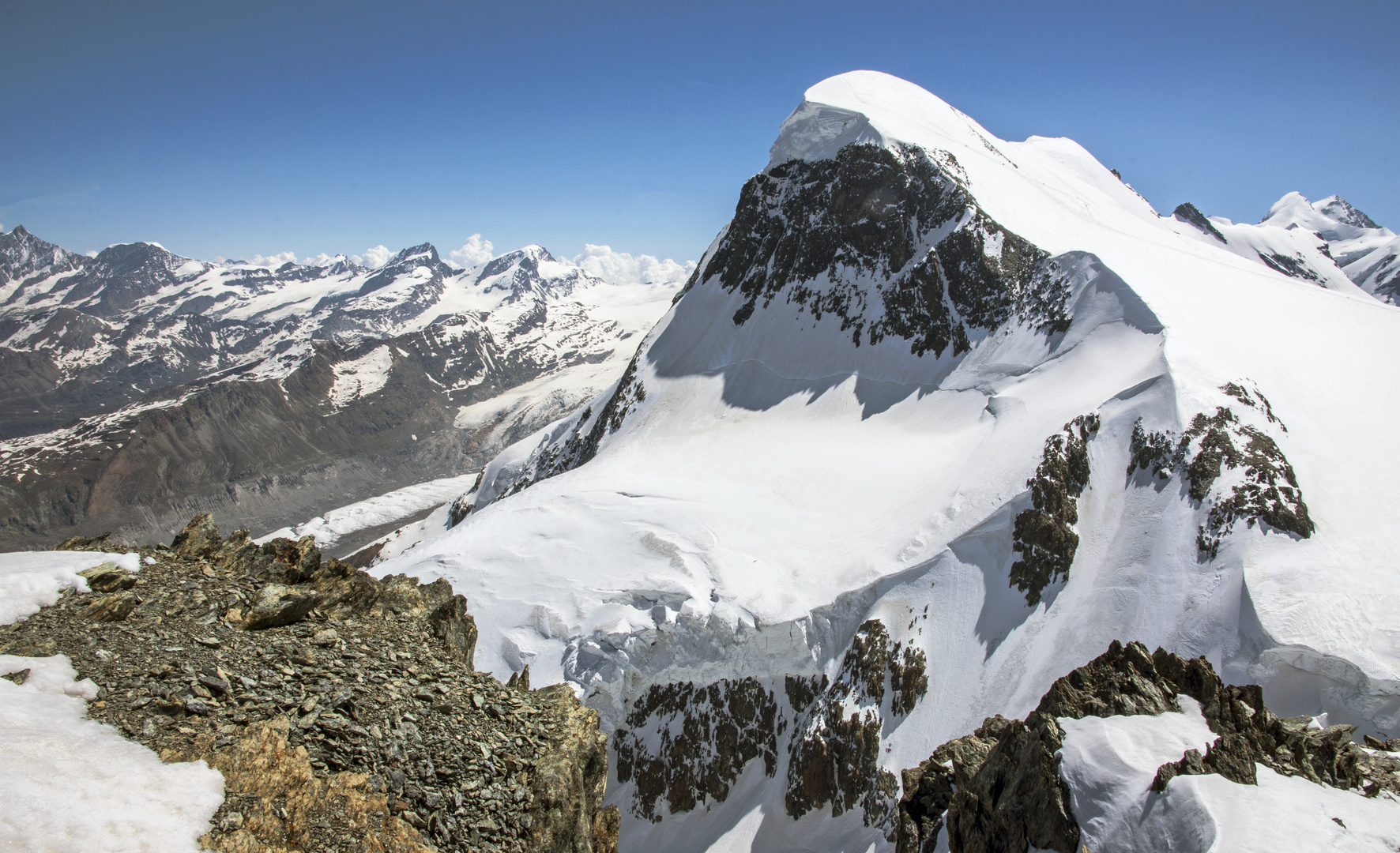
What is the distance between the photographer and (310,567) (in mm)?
17125

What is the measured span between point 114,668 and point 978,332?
57.7 m

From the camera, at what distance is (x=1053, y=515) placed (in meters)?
32.7

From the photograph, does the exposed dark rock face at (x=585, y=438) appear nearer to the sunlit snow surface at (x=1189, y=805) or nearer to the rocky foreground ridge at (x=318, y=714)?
the rocky foreground ridge at (x=318, y=714)

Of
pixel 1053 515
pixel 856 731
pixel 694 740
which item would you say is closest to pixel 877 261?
pixel 1053 515

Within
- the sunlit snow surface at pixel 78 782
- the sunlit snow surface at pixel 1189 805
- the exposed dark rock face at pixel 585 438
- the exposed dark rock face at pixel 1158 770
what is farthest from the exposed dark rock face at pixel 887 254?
the sunlit snow surface at pixel 78 782

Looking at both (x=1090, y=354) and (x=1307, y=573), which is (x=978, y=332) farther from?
(x=1307, y=573)

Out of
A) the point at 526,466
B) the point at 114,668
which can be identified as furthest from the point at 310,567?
the point at 526,466

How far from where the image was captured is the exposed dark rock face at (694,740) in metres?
35.1

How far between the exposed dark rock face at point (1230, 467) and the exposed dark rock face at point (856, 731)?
585 inches

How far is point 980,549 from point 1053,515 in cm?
405

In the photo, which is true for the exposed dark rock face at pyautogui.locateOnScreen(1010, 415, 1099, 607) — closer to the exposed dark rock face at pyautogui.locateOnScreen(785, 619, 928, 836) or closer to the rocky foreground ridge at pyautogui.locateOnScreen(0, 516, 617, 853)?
the exposed dark rock face at pyautogui.locateOnScreen(785, 619, 928, 836)

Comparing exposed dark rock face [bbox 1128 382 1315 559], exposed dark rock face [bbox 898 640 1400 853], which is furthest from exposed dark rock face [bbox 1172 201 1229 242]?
exposed dark rock face [bbox 898 640 1400 853]

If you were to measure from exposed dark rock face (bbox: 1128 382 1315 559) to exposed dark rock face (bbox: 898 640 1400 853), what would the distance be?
14342 mm

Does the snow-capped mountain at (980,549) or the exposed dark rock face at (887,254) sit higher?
the exposed dark rock face at (887,254)
